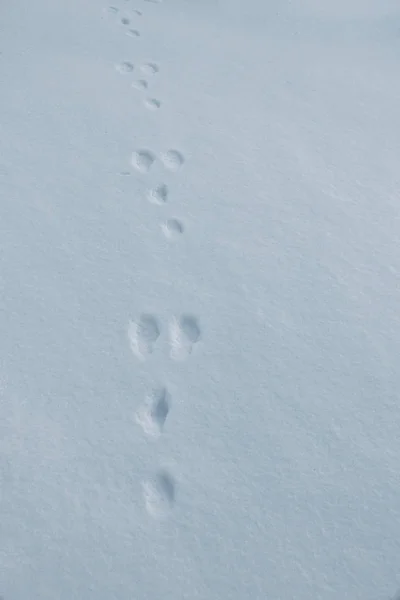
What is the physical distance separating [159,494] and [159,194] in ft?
2.95

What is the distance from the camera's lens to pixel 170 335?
1.45 m

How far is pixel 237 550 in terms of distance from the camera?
44.6 inches

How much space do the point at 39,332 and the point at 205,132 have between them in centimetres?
94

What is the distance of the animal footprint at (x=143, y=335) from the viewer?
1415 millimetres

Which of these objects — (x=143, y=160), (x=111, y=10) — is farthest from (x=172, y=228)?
(x=111, y=10)

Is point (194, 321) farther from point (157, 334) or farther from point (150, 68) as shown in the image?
point (150, 68)

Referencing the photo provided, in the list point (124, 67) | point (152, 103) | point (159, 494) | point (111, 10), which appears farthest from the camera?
point (111, 10)

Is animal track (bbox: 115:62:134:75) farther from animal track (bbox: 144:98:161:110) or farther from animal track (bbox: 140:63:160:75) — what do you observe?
animal track (bbox: 144:98:161:110)

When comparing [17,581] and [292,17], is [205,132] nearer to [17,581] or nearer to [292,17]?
[292,17]

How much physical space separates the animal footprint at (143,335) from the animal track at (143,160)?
58 cm

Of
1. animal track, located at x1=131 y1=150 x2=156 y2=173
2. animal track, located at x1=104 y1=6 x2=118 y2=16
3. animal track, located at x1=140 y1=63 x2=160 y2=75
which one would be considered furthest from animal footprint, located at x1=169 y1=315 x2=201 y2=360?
animal track, located at x1=104 y1=6 x2=118 y2=16

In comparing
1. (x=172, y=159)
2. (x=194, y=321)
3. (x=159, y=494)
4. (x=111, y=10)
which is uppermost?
(x=111, y=10)

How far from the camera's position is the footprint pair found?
1.42m

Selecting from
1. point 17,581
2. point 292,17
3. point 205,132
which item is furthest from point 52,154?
point 292,17
